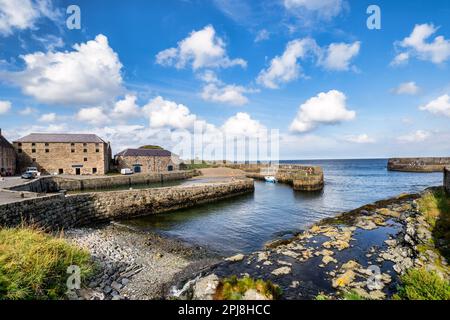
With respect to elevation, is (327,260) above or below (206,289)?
below

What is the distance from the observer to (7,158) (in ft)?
127

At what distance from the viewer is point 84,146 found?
1788 inches

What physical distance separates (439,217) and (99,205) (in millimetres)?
21615

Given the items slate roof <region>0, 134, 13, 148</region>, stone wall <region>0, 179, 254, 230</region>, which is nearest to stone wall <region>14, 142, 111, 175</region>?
slate roof <region>0, 134, 13, 148</region>

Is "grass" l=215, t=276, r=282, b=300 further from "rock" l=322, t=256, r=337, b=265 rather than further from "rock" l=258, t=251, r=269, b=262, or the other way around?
"rock" l=322, t=256, r=337, b=265

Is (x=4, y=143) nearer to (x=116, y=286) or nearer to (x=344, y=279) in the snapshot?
(x=116, y=286)

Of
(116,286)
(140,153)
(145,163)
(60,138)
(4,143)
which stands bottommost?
(116,286)

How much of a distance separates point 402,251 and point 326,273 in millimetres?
4291

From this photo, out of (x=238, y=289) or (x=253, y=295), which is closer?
(x=253, y=295)

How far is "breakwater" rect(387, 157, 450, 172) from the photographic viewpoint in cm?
6938

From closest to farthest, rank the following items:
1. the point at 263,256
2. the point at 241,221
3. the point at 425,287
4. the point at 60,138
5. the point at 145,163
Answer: the point at 425,287, the point at 263,256, the point at 241,221, the point at 60,138, the point at 145,163

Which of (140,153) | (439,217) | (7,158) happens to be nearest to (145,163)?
(140,153)
